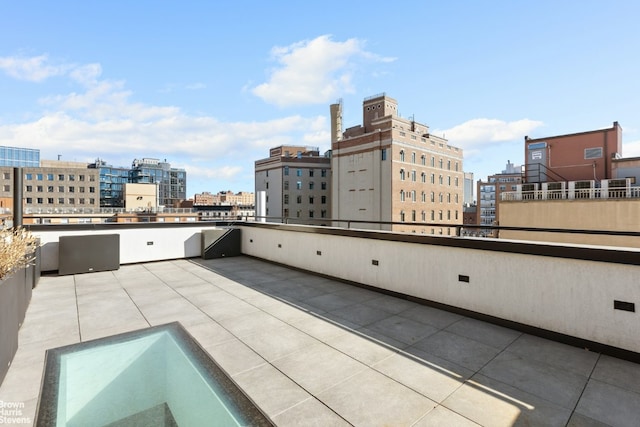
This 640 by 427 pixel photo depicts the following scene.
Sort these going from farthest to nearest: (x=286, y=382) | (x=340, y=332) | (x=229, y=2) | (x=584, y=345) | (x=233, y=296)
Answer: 1. (x=229, y=2)
2. (x=233, y=296)
3. (x=340, y=332)
4. (x=584, y=345)
5. (x=286, y=382)

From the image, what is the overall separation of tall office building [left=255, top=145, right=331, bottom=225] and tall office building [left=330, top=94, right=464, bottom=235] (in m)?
12.6

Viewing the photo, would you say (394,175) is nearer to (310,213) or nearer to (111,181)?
(310,213)

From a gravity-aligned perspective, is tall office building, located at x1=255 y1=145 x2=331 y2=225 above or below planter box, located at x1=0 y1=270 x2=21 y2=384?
above

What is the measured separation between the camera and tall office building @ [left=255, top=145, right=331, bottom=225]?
65.8 meters

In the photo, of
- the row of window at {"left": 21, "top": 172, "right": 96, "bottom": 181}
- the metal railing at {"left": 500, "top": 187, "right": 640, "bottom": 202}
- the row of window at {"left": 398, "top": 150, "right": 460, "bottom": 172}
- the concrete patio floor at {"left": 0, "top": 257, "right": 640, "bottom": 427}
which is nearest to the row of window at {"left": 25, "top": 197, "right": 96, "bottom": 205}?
the row of window at {"left": 21, "top": 172, "right": 96, "bottom": 181}

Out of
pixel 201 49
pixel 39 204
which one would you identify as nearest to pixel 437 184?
pixel 201 49

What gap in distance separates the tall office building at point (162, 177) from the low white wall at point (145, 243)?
378 ft

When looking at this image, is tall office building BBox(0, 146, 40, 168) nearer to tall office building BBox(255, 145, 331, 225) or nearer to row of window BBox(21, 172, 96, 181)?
row of window BBox(21, 172, 96, 181)

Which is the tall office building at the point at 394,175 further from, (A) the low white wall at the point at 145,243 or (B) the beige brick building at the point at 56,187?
(B) the beige brick building at the point at 56,187

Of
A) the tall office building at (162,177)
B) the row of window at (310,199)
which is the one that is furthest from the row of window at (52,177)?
the row of window at (310,199)

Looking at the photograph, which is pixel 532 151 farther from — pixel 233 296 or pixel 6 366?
pixel 6 366

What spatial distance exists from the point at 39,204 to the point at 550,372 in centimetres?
9965

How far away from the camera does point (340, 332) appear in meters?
5.73

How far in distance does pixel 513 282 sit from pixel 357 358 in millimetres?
3661
